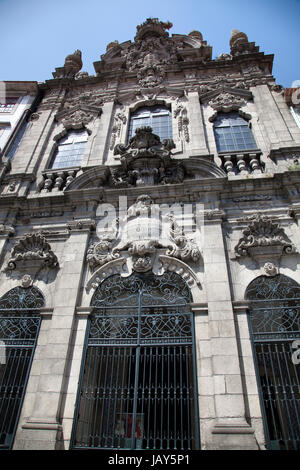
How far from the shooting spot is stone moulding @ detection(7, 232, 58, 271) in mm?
6855

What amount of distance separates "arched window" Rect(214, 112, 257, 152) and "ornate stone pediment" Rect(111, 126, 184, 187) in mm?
1803

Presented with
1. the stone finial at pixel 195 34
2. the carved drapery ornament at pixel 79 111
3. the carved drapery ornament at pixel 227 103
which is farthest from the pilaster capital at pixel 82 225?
the stone finial at pixel 195 34

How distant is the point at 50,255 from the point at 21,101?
8508 mm

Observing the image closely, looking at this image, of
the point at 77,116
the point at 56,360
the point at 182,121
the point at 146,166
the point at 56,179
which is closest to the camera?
the point at 56,360

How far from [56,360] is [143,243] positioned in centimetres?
280

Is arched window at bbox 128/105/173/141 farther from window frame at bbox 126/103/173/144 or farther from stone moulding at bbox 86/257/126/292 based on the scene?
stone moulding at bbox 86/257/126/292

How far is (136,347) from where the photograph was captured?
→ 5.68 m

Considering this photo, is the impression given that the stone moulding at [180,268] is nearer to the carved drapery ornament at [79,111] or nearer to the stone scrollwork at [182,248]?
the stone scrollwork at [182,248]

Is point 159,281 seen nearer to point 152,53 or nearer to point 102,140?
point 102,140

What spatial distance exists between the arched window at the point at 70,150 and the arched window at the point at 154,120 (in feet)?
5.46

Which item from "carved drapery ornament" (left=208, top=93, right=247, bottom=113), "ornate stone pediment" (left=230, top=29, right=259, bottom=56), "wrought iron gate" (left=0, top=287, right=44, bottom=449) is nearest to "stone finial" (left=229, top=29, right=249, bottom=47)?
"ornate stone pediment" (left=230, top=29, right=259, bottom=56)

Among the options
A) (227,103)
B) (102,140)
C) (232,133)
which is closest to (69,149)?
(102,140)

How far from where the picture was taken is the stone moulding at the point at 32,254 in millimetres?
6855

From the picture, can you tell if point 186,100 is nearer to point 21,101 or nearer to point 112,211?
point 112,211
